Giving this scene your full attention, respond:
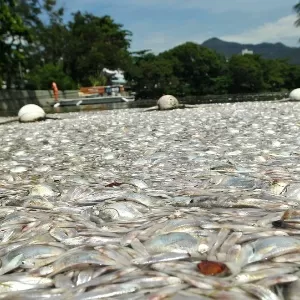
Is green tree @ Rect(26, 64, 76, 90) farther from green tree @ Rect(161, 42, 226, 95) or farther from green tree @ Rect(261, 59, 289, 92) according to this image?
green tree @ Rect(261, 59, 289, 92)

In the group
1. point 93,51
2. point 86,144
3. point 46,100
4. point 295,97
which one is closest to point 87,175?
point 86,144

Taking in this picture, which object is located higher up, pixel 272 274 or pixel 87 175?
pixel 272 274

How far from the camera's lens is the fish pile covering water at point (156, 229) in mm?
1606

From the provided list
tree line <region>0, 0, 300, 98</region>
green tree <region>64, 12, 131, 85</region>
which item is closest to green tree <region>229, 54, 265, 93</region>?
tree line <region>0, 0, 300, 98</region>

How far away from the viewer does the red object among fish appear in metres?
1.69

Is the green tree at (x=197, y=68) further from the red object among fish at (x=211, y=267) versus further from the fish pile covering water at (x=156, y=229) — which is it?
the red object among fish at (x=211, y=267)

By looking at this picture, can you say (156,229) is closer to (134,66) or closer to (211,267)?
(211,267)

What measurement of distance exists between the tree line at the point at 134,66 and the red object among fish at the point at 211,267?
147 feet

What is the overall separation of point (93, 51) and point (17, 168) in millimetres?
54424

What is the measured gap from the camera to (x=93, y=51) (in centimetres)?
5759

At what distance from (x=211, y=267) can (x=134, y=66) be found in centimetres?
5461

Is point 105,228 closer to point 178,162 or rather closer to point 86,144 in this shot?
point 178,162

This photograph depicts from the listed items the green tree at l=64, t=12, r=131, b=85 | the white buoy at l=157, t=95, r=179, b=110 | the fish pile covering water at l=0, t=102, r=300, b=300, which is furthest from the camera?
the green tree at l=64, t=12, r=131, b=85

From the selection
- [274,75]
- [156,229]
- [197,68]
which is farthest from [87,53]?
[156,229]
